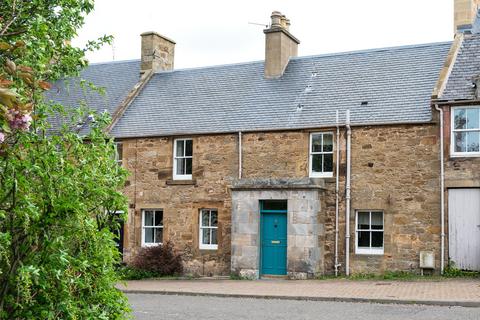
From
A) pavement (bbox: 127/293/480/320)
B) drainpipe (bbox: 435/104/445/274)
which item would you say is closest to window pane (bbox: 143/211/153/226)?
pavement (bbox: 127/293/480/320)

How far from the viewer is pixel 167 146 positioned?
26141 mm

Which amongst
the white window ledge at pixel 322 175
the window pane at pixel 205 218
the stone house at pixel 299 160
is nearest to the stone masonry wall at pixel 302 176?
the stone house at pixel 299 160

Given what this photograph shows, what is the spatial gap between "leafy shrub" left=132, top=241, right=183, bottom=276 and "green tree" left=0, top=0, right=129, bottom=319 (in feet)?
63.3

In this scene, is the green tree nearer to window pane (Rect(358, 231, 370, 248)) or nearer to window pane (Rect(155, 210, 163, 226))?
window pane (Rect(358, 231, 370, 248))

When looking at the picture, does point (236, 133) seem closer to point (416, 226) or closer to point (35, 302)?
point (416, 226)

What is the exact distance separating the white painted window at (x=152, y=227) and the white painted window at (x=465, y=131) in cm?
1095

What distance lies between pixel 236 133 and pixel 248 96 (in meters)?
2.55

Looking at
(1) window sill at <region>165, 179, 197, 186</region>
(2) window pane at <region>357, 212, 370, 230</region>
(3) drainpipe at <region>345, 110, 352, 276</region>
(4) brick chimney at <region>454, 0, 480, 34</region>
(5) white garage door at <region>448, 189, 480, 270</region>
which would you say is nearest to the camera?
(5) white garage door at <region>448, 189, 480, 270</region>

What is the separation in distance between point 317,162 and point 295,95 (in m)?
3.34

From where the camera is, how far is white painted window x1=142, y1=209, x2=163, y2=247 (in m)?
26.2

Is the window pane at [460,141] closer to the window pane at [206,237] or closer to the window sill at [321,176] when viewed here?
the window sill at [321,176]

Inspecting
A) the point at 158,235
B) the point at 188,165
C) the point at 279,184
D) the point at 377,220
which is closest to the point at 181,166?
the point at 188,165

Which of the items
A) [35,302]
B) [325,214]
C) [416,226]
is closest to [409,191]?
[416,226]

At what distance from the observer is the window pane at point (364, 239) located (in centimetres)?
2275
